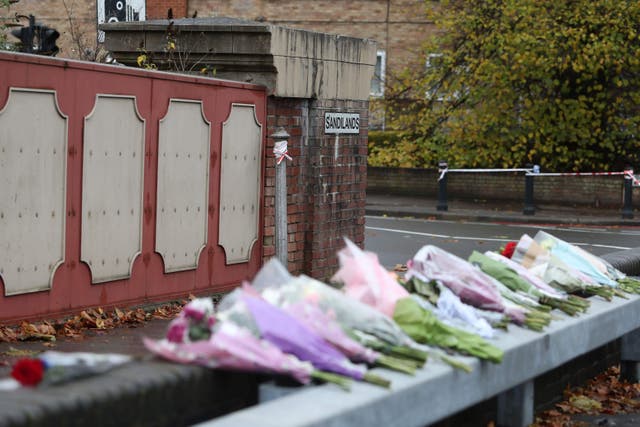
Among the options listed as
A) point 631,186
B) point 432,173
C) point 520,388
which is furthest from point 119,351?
point 432,173

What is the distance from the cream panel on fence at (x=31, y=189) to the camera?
953 centimetres

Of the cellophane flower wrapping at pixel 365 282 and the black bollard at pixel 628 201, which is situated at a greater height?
the cellophane flower wrapping at pixel 365 282

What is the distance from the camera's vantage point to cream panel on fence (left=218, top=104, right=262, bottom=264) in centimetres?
1245

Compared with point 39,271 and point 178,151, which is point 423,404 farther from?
point 178,151

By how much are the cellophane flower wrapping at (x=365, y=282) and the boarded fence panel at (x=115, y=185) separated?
4.23 m

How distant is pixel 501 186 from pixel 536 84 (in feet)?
7.48

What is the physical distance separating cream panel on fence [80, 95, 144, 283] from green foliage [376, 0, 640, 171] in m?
18.0

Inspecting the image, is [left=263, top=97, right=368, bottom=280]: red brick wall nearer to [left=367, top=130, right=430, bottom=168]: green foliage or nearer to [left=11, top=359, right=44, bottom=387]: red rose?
[left=11, top=359, right=44, bottom=387]: red rose

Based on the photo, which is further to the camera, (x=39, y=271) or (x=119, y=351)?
(x=39, y=271)

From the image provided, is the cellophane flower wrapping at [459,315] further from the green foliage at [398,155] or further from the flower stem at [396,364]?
the green foliage at [398,155]

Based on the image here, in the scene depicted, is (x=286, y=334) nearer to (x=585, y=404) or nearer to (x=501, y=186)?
(x=585, y=404)

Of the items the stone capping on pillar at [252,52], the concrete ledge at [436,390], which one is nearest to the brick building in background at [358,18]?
the stone capping on pillar at [252,52]

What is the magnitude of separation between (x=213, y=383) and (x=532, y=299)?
292 centimetres

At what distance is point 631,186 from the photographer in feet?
85.5
